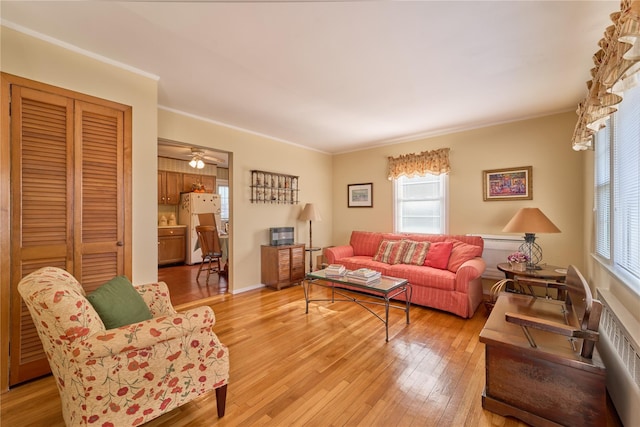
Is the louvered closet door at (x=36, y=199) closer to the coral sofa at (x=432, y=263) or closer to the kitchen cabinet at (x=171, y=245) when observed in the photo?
the coral sofa at (x=432, y=263)

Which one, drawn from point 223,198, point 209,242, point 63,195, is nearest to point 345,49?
point 63,195

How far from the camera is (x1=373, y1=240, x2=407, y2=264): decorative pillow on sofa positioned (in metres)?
3.92

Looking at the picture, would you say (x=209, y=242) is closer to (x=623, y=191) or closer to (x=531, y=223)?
(x=531, y=223)

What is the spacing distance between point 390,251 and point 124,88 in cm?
368

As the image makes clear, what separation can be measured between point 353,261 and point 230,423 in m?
2.80

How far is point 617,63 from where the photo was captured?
1.13 m

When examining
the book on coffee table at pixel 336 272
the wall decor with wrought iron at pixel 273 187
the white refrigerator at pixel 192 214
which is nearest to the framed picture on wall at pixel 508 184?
the book on coffee table at pixel 336 272

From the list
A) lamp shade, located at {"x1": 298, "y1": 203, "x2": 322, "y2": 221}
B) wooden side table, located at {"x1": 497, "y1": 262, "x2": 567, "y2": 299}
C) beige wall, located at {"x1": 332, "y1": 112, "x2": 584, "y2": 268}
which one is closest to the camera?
wooden side table, located at {"x1": 497, "y1": 262, "x2": 567, "y2": 299}

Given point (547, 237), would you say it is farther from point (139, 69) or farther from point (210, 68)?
point (139, 69)

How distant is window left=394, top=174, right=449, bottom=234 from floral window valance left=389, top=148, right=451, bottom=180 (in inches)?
6.1

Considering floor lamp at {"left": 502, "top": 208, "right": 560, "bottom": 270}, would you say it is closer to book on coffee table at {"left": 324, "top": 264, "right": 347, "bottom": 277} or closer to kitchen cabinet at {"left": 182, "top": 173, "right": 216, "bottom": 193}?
book on coffee table at {"left": 324, "top": 264, "right": 347, "bottom": 277}

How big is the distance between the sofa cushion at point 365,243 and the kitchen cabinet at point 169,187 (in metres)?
4.48

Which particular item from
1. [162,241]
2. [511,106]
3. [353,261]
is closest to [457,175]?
[511,106]

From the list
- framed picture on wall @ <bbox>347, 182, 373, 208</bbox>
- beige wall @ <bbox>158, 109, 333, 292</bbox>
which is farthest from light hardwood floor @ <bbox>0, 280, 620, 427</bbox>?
framed picture on wall @ <bbox>347, 182, 373, 208</bbox>
